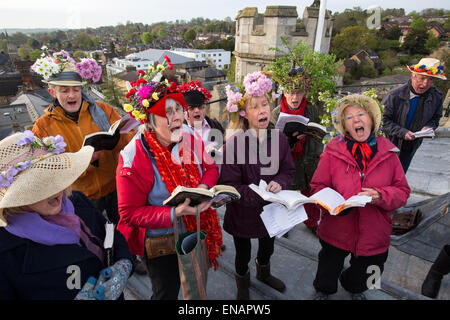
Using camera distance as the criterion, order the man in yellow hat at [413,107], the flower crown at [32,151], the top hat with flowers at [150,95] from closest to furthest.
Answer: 1. the flower crown at [32,151]
2. the top hat with flowers at [150,95]
3. the man in yellow hat at [413,107]

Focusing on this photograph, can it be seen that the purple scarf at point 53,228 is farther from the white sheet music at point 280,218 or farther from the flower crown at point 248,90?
the flower crown at point 248,90

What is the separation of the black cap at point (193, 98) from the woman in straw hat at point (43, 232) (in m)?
1.76

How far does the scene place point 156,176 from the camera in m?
2.11

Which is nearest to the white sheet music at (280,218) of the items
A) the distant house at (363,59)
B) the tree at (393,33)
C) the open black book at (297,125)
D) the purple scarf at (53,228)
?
the open black book at (297,125)

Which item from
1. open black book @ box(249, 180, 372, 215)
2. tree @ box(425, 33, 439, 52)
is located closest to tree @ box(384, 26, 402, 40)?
tree @ box(425, 33, 439, 52)

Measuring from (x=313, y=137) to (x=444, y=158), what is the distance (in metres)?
5.26

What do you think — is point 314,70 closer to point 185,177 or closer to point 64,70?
point 185,177

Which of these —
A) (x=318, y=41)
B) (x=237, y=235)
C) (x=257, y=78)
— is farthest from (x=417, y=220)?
(x=318, y=41)

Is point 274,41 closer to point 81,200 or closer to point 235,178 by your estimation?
point 235,178

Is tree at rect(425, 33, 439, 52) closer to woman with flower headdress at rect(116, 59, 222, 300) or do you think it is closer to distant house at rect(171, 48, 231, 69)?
distant house at rect(171, 48, 231, 69)

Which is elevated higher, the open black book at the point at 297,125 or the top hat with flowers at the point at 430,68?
the top hat with flowers at the point at 430,68

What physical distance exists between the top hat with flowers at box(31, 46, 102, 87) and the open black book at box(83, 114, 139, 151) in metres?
0.68

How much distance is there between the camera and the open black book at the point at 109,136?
2539 millimetres

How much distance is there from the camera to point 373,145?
2393mm
